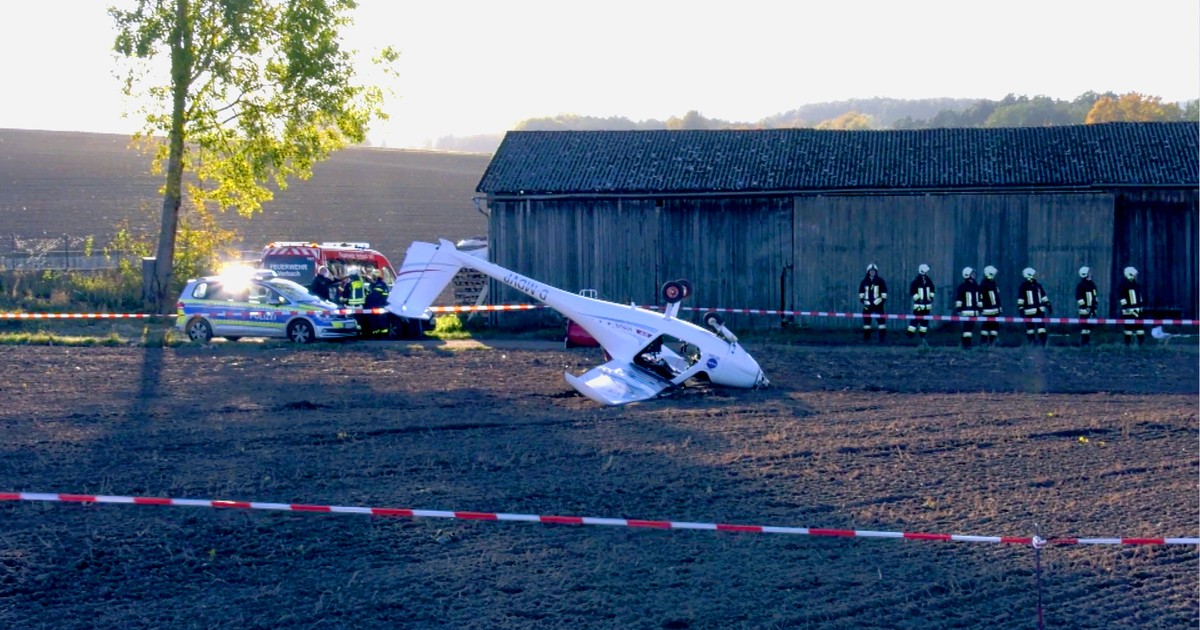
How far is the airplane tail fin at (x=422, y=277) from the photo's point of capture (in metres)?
18.3

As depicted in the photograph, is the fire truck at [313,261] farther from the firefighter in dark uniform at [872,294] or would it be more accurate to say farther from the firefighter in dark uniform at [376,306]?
the firefighter in dark uniform at [872,294]

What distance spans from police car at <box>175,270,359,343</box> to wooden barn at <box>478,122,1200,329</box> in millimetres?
5238

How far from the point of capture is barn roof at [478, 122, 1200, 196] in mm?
27031

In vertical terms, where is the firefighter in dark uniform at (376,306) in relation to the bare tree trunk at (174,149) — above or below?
below

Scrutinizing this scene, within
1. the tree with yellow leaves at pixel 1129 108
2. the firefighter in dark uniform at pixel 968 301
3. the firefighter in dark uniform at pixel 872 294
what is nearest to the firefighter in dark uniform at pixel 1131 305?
the firefighter in dark uniform at pixel 968 301

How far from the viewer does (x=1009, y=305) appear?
27250 millimetres

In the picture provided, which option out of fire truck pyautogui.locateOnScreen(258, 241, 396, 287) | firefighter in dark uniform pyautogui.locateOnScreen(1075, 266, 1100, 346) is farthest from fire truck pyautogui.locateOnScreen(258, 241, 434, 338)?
firefighter in dark uniform pyautogui.locateOnScreen(1075, 266, 1100, 346)

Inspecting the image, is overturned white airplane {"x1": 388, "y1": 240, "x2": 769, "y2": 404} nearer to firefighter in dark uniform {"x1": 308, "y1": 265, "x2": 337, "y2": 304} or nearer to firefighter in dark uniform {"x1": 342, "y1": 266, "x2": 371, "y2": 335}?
firefighter in dark uniform {"x1": 342, "y1": 266, "x2": 371, "y2": 335}

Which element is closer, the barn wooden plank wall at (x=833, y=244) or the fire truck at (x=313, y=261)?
the barn wooden plank wall at (x=833, y=244)

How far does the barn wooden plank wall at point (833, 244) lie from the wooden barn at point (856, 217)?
0.10ft

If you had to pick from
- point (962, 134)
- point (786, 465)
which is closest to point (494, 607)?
point (786, 465)

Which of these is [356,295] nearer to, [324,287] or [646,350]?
[324,287]

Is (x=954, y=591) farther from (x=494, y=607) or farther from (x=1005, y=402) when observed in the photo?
(x=1005, y=402)

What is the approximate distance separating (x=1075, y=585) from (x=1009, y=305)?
19.6 meters
